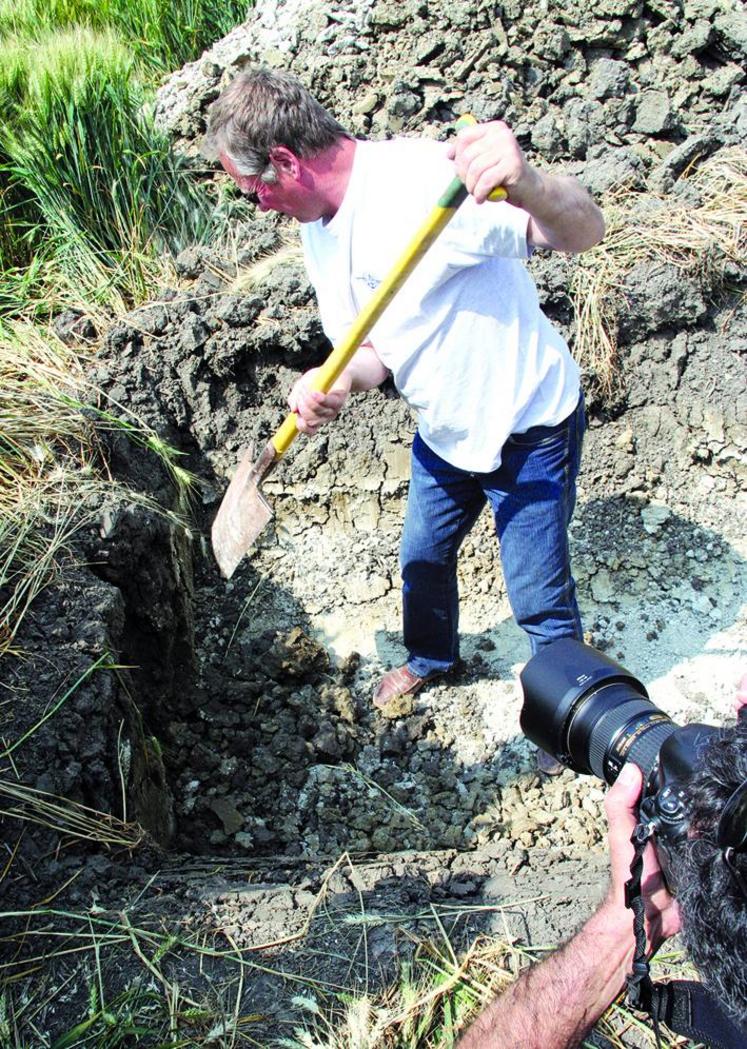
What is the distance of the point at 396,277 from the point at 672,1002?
4.81 feet

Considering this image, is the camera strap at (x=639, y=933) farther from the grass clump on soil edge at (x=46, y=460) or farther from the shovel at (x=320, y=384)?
the grass clump on soil edge at (x=46, y=460)

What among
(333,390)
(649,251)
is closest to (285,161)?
(333,390)

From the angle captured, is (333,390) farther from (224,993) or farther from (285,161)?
(224,993)

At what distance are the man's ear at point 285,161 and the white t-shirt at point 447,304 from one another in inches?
5.4

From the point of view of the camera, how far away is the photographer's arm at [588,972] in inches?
58.6

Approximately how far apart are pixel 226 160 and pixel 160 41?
137 inches

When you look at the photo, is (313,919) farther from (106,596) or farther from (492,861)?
(106,596)

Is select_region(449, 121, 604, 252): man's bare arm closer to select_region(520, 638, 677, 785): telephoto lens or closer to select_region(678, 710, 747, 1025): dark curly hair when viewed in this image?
select_region(520, 638, 677, 785): telephoto lens

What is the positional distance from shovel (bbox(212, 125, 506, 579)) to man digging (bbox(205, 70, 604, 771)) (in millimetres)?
53

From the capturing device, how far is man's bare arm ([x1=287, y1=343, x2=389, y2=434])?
7.64 ft

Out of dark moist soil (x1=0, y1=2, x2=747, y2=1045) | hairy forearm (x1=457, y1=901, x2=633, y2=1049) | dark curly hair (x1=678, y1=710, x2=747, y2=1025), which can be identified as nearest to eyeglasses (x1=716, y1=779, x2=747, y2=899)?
dark curly hair (x1=678, y1=710, x2=747, y2=1025)

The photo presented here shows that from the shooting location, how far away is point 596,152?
4121mm

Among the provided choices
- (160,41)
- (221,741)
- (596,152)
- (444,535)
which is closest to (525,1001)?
(444,535)

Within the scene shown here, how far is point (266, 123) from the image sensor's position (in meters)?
2.11
